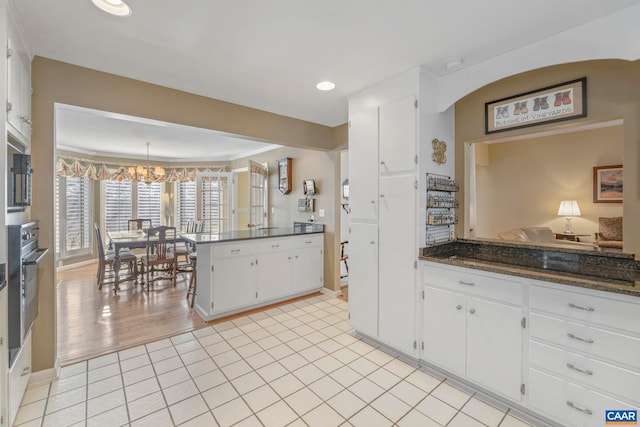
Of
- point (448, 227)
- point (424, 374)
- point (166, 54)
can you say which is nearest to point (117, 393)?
point (424, 374)

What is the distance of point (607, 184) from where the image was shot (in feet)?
8.09

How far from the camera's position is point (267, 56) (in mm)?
2111

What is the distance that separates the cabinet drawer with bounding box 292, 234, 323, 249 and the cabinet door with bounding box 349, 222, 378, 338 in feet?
4.01

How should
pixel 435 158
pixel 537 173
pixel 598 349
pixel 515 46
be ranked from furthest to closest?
pixel 537 173, pixel 435 158, pixel 515 46, pixel 598 349

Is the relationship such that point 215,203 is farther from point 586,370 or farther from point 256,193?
point 586,370

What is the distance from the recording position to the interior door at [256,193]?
4336 millimetres

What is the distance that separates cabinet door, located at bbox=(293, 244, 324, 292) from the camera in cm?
391

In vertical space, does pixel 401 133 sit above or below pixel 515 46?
below

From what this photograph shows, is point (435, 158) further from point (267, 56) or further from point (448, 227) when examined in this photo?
point (267, 56)

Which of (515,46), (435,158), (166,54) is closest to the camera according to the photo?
(515,46)

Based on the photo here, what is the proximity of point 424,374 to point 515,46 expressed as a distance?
99.4 inches

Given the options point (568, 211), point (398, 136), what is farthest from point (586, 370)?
point (398, 136)

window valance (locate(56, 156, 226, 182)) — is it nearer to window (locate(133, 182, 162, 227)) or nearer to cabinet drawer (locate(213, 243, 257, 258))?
window (locate(133, 182, 162, 227))

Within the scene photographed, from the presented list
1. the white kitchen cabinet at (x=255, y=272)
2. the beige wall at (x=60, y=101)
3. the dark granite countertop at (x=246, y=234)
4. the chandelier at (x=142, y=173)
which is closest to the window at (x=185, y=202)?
the chandelier at (x=142, y=173)
